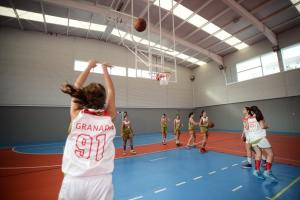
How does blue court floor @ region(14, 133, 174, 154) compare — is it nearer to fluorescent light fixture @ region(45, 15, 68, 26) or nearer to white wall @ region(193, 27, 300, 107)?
fluorescent light fixture @ region(45, 15, 68, 26)

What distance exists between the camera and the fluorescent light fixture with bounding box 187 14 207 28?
1195 centimetres

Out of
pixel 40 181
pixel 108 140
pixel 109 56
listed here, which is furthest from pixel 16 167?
pixel 109 56

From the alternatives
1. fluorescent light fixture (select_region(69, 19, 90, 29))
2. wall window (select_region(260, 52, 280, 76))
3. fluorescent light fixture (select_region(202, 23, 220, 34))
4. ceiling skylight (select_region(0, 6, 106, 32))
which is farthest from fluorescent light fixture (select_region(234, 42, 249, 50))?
fluorescent light fixture (select_region(69, 19, 90, 29))

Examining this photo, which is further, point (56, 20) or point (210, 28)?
point (210, 28)

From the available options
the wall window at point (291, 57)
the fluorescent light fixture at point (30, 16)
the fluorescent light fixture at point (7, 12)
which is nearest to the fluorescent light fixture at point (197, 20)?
the wall window at point (291, 57)

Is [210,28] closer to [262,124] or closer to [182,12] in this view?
[182,12]

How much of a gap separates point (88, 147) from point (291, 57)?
16592 mm

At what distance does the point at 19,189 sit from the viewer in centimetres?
412

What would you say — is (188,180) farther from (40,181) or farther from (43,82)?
(43,82)

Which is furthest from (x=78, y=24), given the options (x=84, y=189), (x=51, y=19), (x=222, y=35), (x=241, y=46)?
(x=241, y=46)

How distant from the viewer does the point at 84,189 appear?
1200 millimetres

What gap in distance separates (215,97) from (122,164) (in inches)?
606

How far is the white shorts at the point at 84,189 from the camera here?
3.91 ft

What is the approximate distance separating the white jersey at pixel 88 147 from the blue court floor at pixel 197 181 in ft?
9.14
